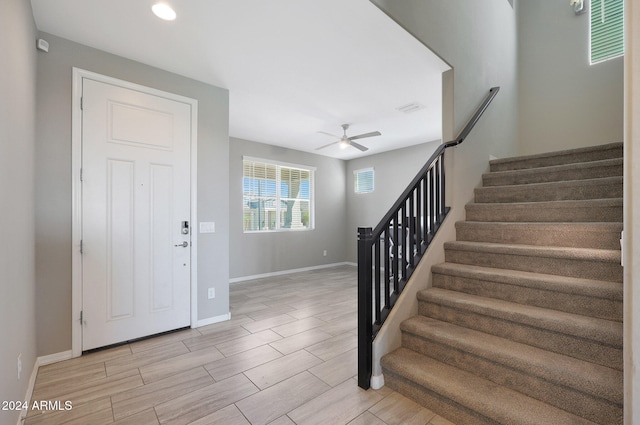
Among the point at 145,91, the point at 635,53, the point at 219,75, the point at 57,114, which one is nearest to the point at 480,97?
the point at 635,53

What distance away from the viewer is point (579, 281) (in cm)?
178

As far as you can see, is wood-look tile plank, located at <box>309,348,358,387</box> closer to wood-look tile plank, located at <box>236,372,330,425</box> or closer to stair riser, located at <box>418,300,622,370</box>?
wood-look tile plank, located at <box>236,372,330,425</box>

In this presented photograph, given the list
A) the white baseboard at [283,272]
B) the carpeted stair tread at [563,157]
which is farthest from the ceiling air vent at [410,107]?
the white baseboard at [283,272]

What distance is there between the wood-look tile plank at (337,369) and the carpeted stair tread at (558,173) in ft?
8.01

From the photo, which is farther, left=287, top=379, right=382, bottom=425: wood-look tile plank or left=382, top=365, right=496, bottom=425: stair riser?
left=287, top=379, right=382, bottom=425: wood-look tile plank

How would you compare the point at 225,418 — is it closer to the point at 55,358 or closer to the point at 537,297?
the point at 55,358

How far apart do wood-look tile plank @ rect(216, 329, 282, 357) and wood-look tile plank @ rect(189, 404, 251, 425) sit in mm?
767

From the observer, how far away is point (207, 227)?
3.21 meters

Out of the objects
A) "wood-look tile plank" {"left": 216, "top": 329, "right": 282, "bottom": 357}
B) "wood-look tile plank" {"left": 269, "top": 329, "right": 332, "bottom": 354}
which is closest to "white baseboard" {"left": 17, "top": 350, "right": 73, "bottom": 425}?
"wood-look tile plank" {"left": 216, "top": 329, "right": 282, "bottom": 357}

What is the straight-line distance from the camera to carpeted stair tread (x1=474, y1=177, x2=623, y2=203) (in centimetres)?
229

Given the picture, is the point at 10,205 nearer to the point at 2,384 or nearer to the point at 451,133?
the point at 2,384

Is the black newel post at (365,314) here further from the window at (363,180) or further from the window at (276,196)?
the window at (363,180)

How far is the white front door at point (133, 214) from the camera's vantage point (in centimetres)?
252

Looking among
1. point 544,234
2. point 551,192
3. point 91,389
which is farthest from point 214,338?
point 551,192
